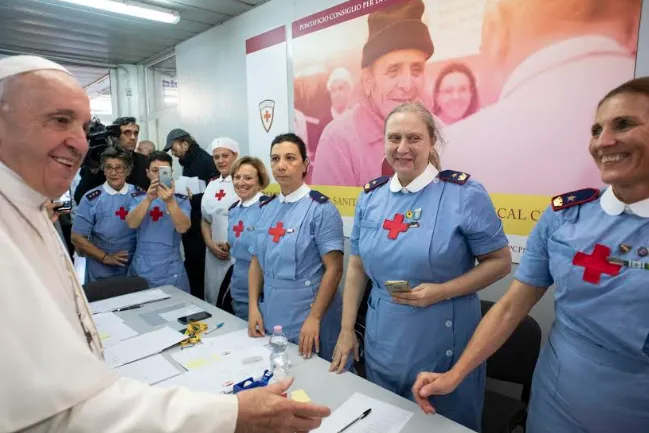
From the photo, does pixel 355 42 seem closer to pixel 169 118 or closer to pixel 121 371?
pixel 121 371

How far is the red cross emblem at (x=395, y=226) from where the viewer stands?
4.59ft

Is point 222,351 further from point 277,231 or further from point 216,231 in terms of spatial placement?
point 216,231

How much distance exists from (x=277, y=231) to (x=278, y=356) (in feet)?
1.95

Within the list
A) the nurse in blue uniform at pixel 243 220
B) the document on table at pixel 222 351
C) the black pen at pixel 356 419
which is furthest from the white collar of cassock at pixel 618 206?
the nurse in blue uniform at pixel 243 220

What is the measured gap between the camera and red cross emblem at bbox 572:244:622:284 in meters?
0.95

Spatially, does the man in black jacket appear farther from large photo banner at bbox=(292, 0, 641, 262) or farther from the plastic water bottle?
the plastic water bottle

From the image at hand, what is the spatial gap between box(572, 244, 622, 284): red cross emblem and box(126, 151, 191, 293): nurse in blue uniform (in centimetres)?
238

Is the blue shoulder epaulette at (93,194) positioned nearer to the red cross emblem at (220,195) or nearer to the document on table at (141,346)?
the red cross emblem at (220,195)

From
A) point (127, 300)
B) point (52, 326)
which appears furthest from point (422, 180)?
point (127, 300)

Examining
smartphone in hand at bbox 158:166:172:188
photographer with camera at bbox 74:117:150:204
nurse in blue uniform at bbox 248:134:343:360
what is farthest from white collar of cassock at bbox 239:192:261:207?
photographer with camera at bbox 74:117:150:204

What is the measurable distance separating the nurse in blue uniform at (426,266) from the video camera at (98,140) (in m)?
2.36

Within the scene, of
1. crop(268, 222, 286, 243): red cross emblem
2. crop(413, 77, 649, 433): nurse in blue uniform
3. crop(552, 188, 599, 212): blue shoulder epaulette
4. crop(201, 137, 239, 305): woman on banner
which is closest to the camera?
crop(413, 77, 649, 433): nurse in blue uniform

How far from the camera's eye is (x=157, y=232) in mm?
2682

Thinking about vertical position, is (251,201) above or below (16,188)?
below
